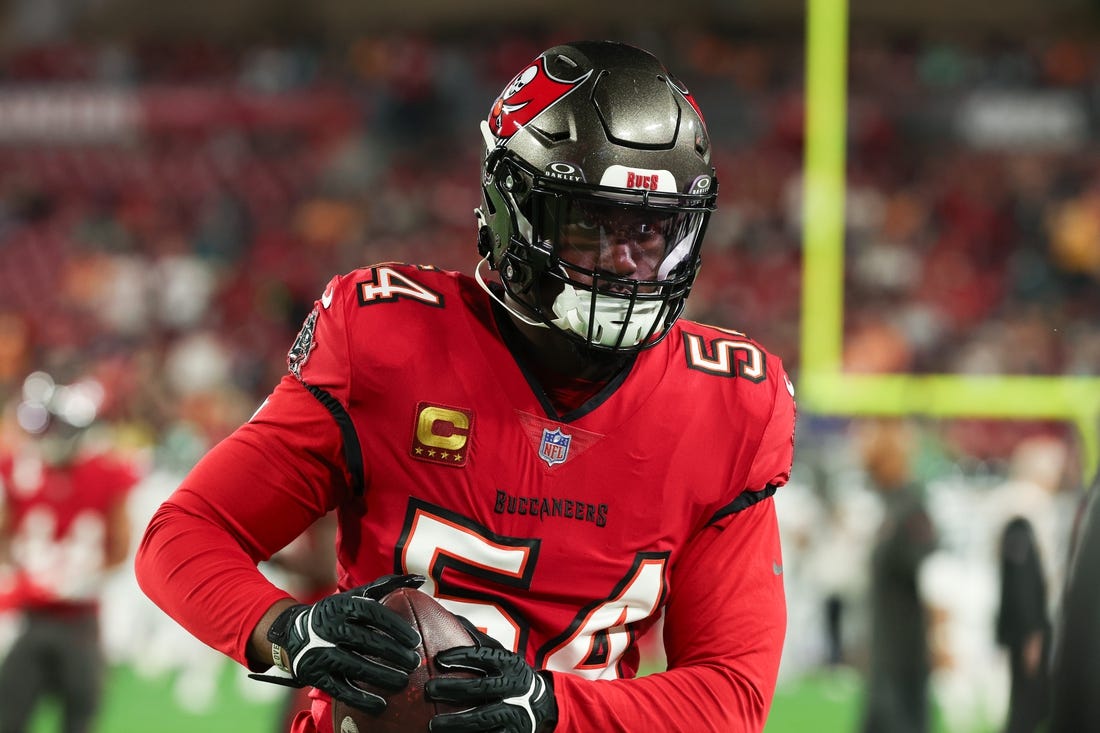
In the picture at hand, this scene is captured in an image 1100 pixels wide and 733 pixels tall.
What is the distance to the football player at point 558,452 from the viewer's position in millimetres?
1701

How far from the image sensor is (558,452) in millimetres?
1747

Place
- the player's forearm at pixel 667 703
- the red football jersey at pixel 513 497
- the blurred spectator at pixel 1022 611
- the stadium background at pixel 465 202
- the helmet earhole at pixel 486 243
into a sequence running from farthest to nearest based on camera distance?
1. the stadium background at pixel 465 202
2. the blurred spectator at pixel 1022 611
3. the helmet earhole at pixel 486 243
4. the red football jersey at pixel 513 497
5. the player's forearm at pixel 667 703

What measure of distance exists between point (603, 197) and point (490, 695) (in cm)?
64

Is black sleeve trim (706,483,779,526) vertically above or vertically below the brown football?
above

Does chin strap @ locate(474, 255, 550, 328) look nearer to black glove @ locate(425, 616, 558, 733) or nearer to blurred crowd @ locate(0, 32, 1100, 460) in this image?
black glove @ locate(425, 616, 558, 733)

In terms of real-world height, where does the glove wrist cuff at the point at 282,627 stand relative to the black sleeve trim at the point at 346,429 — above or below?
below

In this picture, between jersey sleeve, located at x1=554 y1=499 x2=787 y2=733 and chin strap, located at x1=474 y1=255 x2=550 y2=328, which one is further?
chin strap, located at x1=474 y1=255 x2=550 y2=328

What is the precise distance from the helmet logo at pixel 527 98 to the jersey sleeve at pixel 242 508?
18.0 inches

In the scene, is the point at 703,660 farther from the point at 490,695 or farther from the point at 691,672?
the point at 490,695

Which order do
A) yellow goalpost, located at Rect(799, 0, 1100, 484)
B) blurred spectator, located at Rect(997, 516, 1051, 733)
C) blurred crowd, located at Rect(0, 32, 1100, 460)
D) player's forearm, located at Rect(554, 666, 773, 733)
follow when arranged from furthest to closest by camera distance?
blurred crowd, located at Rect(0, 32, 1100, 460)
yellow goalpost, located at Rect(799, 0, 1100, 484)
blurred spectator, located at Rect(997, 516, 1051, 733)
player's forearm, located at Rect(554, 666, 773, 733)

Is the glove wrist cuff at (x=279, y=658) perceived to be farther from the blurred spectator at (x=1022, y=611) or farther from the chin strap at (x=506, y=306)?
the blurred spectator at (x=1022, y=611)

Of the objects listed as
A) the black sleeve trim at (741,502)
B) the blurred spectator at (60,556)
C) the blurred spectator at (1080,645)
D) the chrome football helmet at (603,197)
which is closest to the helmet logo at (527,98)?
the chrome football helmet at (603,197)

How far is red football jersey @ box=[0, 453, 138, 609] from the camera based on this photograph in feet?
15.7

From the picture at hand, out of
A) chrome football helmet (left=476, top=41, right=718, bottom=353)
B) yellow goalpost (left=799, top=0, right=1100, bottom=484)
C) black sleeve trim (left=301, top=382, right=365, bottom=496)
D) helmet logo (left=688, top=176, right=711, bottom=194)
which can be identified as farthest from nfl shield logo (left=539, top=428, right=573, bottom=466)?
yellow goalpost (left=799, top=0, right=1100, bottom=484)
